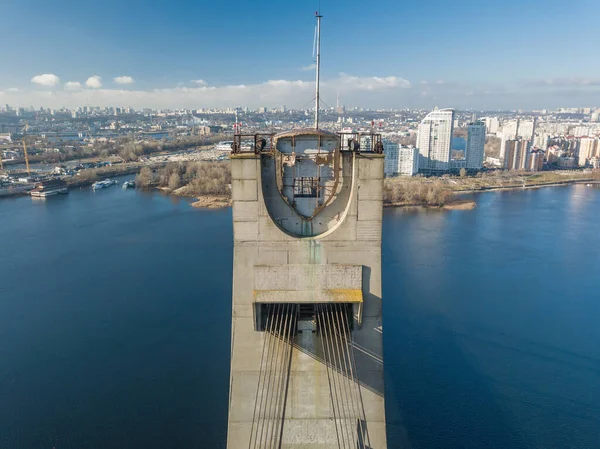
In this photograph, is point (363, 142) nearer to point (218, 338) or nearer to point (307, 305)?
point (307, 305)

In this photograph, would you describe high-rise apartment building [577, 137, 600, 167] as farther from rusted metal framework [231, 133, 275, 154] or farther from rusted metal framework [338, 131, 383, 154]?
rusted metal framework [231, 133, 275, 154]

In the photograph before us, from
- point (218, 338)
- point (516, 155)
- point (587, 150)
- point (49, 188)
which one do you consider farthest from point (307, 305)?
point (587, 150)

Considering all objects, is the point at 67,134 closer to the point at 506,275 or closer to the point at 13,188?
the point at 13,188

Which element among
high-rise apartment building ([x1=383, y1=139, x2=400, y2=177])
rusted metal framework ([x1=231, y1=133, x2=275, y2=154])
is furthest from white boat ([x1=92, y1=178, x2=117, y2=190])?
rusted metal framework ([x1=231, y1=133, x2=275, y2=154])

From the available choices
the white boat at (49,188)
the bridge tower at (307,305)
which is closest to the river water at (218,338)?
the bridge tower at (307,305)

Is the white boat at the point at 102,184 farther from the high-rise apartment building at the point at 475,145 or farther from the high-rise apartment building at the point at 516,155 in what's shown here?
the high-rise apartment building at the point at 516,155

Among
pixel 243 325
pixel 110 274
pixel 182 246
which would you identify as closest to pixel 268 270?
pixel 243 325
